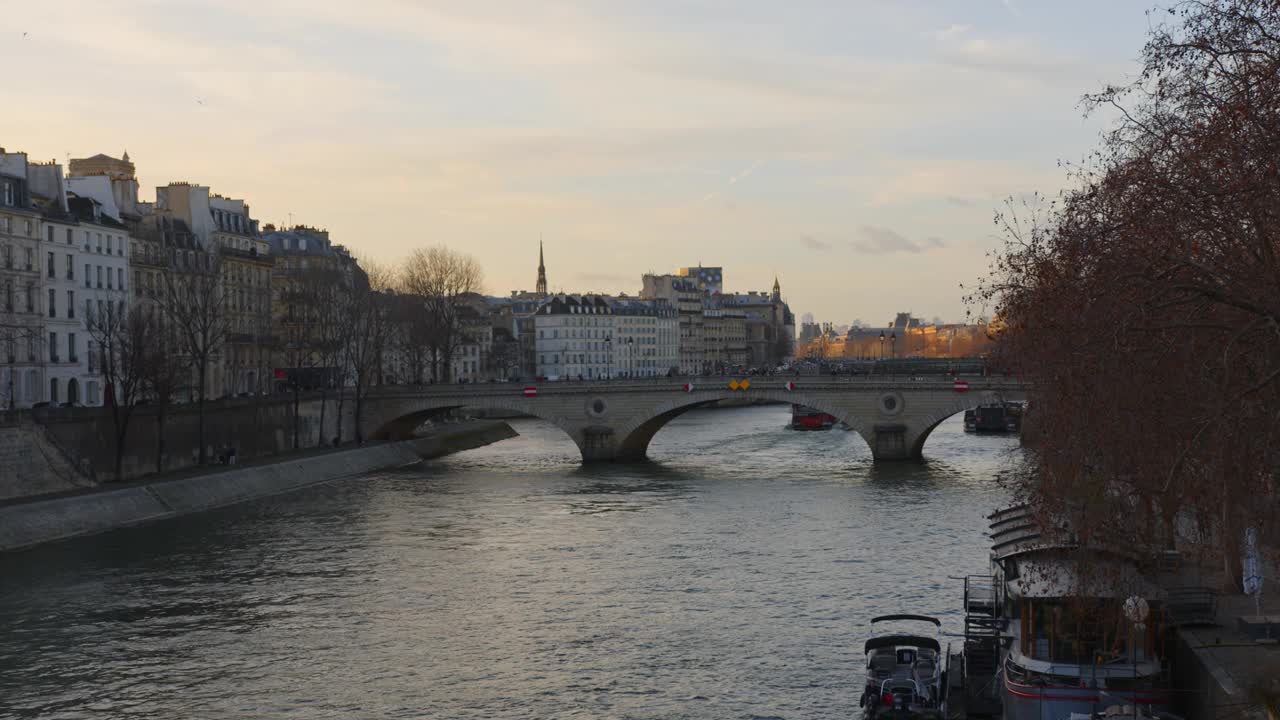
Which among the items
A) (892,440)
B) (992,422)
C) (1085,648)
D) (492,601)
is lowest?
(492,601)

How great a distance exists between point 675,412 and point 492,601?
42263 mm

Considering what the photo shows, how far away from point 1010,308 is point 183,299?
6552 centimetres

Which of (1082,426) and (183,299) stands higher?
(183,299)

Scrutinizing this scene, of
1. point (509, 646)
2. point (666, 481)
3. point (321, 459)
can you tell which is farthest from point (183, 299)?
point (509, 646)

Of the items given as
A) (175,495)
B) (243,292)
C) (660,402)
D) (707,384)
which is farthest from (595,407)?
(243,292)

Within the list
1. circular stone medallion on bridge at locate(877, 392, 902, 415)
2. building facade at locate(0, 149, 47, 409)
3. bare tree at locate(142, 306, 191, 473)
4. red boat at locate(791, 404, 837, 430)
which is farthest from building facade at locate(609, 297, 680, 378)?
building facade at locate(0, 149, 47, 409)

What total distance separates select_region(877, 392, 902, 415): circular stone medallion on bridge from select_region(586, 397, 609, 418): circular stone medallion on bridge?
1414 cm

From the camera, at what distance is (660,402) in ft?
246

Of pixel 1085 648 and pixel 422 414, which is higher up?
pixel 422 414

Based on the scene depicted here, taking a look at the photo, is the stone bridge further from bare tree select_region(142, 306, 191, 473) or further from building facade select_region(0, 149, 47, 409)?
building facade select_region(0, 149, 47, 409)

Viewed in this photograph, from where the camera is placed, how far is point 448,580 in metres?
38.3

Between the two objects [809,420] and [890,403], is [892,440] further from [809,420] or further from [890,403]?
[809,420]

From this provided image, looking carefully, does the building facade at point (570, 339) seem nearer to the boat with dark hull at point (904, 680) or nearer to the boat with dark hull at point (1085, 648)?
the boat with dark hull at point (904, 680)

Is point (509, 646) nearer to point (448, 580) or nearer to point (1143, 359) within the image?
point (448, 580)
